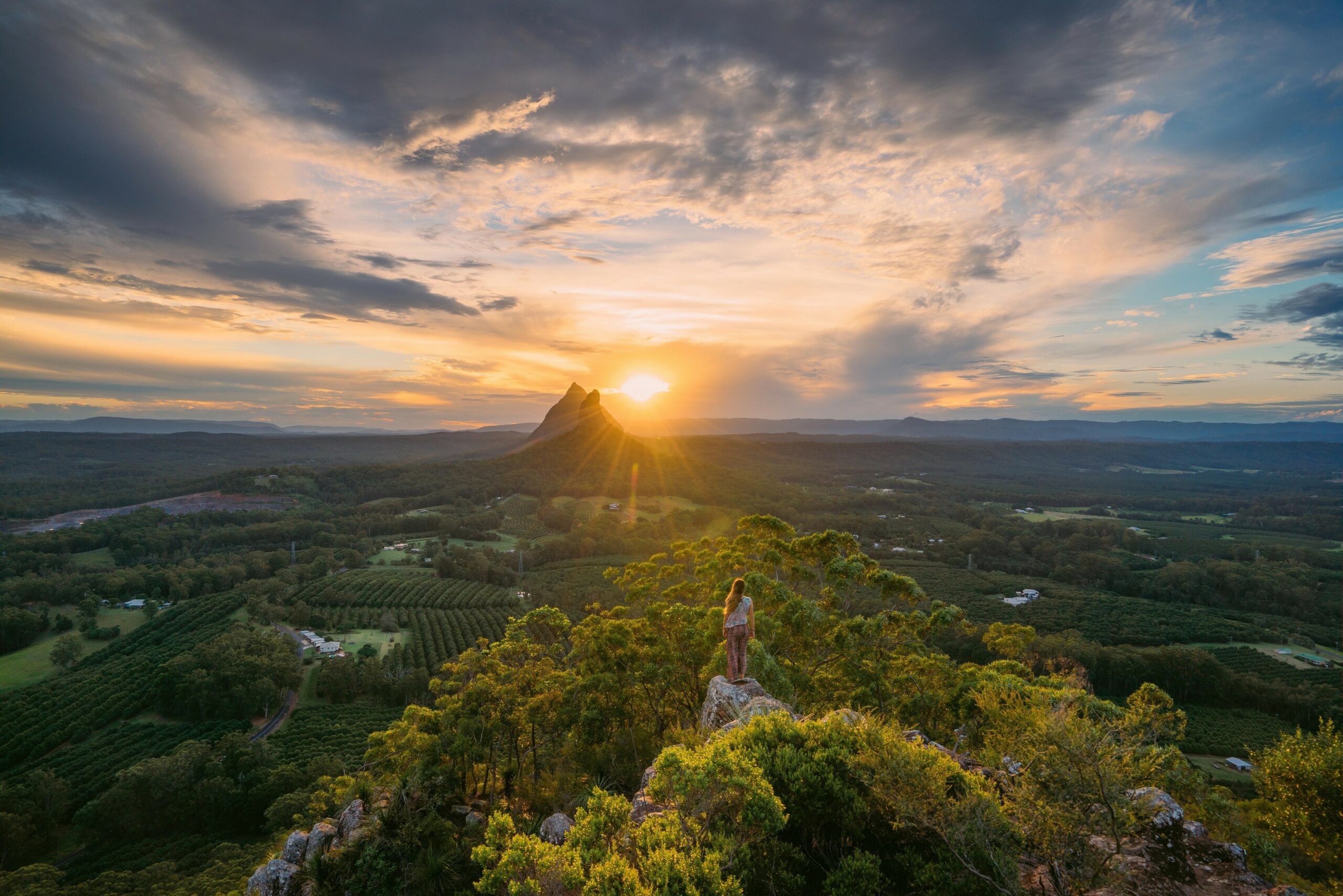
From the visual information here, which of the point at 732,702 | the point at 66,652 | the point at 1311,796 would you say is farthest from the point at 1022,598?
the point at 66,652

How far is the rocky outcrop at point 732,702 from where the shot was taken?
13609 mm

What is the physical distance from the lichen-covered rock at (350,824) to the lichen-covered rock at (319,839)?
17 cm

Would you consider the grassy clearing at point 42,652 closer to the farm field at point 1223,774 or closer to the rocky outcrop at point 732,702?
the rocky outcrop at point 732,702

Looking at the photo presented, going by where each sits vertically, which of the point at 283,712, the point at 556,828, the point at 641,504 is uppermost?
the point at 556,828

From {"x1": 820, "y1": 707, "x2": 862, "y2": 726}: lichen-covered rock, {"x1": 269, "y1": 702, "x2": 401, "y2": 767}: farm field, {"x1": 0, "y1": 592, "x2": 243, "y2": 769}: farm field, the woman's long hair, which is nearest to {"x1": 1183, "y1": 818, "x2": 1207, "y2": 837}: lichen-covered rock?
{"x1": 820, "y1": 707, "x2": 862, "y2": 726}: lichen-covered rock

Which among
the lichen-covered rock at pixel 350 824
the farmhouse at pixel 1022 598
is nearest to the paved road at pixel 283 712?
the lichen-covered rock at pixel 350 824

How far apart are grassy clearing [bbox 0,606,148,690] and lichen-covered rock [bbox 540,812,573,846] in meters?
89.8

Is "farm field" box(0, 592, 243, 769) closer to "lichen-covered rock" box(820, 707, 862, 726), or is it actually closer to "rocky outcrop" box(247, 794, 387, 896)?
"rocky outcrop" box(247, 794, 387, 896)

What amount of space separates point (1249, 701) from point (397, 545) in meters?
150

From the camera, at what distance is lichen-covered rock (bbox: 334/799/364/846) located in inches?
550

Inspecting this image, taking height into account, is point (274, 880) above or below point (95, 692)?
above

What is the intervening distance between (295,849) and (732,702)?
1333 cm

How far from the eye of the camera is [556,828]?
13141 millimetres

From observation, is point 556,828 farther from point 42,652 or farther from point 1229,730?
point 42,652
